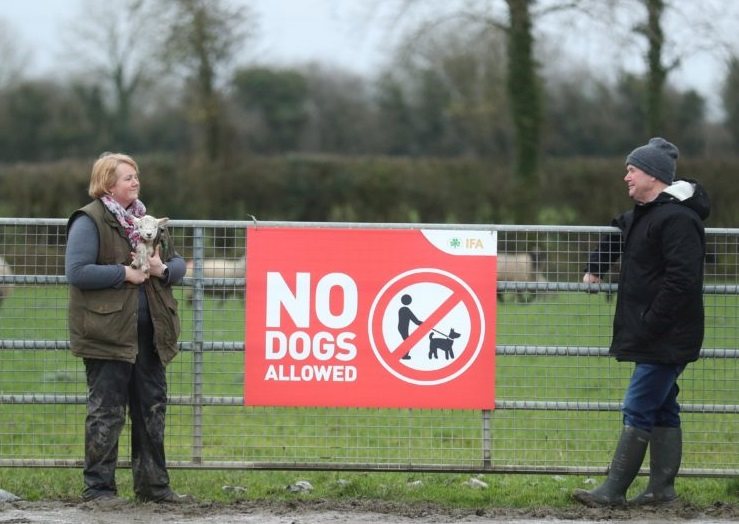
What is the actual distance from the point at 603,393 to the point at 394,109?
31499mm

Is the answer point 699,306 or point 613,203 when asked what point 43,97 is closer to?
point 613,203

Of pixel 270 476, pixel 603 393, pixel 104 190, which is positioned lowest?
pixel 270 476

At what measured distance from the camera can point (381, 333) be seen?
745 centimetres

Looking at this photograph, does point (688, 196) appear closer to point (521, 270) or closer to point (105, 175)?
point (521, 270)

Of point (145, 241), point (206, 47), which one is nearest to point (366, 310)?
point (145, 241)

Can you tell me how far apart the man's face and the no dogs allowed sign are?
98cm

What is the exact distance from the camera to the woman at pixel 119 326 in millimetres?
6680

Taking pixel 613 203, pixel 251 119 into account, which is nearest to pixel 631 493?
pixel 613 203

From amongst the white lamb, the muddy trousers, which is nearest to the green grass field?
the muddy trousers

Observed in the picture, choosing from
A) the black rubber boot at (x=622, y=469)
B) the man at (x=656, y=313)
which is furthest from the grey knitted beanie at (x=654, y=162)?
the black rubber boot at (x=622, y=469)

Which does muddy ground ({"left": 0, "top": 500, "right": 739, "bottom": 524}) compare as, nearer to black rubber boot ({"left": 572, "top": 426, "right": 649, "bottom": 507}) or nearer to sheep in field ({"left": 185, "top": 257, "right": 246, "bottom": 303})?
black rubber boot ({"left": 572, "top": 426, "right": 649, "bottom": 507})

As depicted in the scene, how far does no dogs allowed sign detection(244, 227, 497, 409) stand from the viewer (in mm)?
7438

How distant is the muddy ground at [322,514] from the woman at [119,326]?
260 millimetres

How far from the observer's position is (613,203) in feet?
83.1
